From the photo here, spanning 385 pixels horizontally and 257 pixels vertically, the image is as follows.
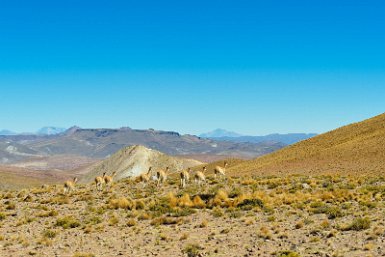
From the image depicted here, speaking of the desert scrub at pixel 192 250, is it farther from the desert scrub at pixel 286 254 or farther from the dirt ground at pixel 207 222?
the desert scrub at pixel 286 254

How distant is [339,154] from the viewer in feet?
203

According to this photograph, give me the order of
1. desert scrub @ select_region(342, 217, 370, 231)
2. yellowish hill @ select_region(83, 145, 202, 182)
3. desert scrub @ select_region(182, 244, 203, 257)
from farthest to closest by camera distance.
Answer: yellowish hill @ select_region(83, 145, 202, 182) < desert scrub @ select_region(342, 217, 370, 231) < desert scrub @ select_region(182, 244, 203, 257)

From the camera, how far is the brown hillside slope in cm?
5234

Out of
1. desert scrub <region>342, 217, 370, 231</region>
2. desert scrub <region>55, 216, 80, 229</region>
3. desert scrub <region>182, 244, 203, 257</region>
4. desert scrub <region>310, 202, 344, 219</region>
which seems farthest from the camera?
desert scrub <region>55, 216, 80, 229</region>

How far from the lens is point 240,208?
27.2 metres

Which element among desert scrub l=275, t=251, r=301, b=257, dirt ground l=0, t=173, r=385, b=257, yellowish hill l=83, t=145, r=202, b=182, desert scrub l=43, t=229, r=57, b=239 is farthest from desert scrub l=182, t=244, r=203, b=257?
yellowish hill l=83, t=145, r=202, b=182

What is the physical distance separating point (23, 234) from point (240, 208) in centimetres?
1220

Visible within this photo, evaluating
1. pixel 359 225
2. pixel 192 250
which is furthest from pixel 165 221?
pixel 359 225

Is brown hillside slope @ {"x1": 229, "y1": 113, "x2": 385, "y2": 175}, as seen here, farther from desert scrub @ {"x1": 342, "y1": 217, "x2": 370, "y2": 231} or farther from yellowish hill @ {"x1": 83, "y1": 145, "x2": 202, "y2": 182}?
yellowish hill @ {"x1": 83, "y1": 145, "x2": 202, "y2": 182}

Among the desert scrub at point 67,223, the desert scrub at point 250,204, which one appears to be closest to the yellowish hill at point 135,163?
the desert scrub at point 250,204

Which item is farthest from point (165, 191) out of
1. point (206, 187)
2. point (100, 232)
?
point (100, 232)

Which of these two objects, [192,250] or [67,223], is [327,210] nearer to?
[192,250]

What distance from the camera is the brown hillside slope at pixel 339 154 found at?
52.3m

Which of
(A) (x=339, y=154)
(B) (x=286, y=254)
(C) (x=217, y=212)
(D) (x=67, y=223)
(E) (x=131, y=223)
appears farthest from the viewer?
(A) (x=339, y=154)
